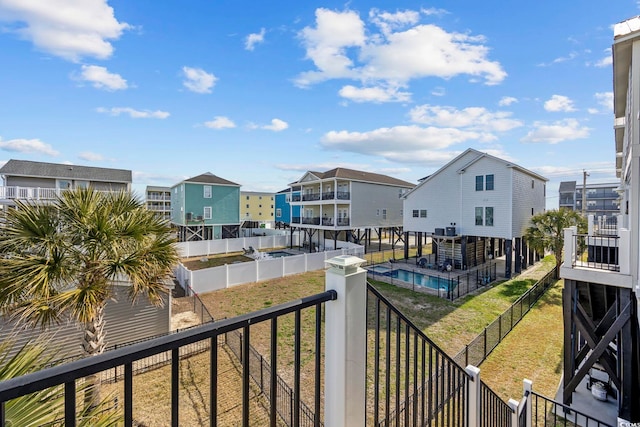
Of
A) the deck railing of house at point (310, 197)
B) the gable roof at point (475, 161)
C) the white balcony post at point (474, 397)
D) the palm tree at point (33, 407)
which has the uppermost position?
the gable roof at point (475, 161)

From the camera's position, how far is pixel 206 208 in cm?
3044

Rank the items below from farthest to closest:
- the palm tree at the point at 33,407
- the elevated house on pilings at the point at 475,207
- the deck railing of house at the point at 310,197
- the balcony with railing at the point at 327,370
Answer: the deck railing of house at the point at 310,197, the elevated house on pilings at the point at 475,207, the palm tree at the point at 33,407, the balcony with railing at the point at 327,370

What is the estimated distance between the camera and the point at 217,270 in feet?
50.7

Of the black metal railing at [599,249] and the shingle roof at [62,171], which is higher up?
the shingle roof at [62,171]

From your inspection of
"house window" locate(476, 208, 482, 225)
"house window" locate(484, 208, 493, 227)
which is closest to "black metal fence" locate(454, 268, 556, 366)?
"house window" locate(484, 208, 493, 227)

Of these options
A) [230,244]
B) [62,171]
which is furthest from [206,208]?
[62,171]

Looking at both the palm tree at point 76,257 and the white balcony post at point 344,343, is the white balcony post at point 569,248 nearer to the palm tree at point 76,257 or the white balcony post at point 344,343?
the white balcony post at point 344,343

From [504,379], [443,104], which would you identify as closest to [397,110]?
[443,104]

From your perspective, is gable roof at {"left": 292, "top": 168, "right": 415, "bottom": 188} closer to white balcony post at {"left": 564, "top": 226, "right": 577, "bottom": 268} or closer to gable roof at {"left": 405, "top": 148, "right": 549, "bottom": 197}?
gable roof at {"left": 405, "top": 148, "right": 549, "bottom": 197}

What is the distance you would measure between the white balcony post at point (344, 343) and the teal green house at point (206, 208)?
3019 cm

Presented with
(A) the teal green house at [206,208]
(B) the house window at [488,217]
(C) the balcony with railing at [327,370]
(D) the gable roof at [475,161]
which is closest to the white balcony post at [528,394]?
(C) the balcony with railing at [327,370]

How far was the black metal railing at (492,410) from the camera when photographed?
13.3ft

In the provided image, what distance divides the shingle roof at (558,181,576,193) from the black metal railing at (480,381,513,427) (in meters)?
61.8

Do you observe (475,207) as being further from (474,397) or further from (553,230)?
(474,397)
